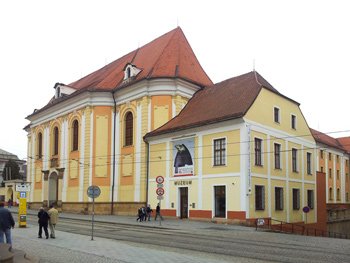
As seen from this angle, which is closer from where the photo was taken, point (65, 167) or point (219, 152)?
point (219, 152)

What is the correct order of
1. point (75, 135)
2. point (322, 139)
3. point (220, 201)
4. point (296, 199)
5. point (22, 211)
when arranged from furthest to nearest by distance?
point (322, 139), point (75, 135), point (296, 199), point (220, 201), point (22, 211)

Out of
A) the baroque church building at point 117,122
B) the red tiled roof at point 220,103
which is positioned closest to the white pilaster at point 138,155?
the baroque church building at point 117,122

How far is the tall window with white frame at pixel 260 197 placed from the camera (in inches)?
1237

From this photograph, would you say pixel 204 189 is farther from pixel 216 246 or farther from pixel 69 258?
pixel 69 258

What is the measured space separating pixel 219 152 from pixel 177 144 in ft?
15.6

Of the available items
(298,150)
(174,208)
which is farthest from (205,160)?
(298,150)

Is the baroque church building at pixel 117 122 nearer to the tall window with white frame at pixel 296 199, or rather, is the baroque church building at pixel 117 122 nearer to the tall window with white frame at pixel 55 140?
the tall window with white frame at pixel 55 140

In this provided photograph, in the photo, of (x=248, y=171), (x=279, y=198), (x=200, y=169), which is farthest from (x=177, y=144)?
(x=279, y=198)

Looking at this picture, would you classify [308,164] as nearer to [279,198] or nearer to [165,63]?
[279,198]

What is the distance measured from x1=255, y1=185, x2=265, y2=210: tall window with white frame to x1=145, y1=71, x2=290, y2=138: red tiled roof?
18.6ft

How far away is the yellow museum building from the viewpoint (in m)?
31.7

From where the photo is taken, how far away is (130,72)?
43.8 meters

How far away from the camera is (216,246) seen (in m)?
17.1

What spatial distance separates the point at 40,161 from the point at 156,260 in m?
44.8
